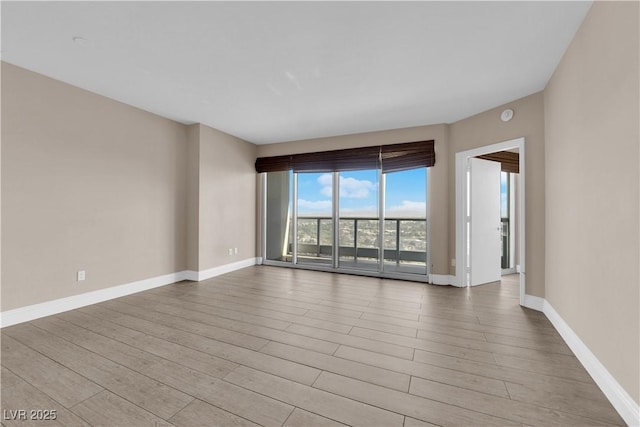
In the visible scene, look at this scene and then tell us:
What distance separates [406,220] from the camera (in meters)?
4.70

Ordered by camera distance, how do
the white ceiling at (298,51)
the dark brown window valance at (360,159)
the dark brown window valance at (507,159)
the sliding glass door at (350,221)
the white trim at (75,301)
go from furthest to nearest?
the sliding glass door at (350,221), the dark brown window valance at (507,159), the dark brown window valance at (360,159), the white trim at (75,301), the white ceiling at (298,51)

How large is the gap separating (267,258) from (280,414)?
4.25 m

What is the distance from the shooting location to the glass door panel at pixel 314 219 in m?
5.08

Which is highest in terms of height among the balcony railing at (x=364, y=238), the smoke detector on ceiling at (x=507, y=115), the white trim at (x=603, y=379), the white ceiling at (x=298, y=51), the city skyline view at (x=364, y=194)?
the white ceiling at (x=298, y=51)

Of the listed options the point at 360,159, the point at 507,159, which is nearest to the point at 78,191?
the point at 360,159

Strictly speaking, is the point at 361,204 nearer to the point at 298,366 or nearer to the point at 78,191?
the point at 298,366

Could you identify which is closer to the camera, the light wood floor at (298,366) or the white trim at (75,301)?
the light wood floor at (298,366)

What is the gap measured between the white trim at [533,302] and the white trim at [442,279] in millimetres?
993

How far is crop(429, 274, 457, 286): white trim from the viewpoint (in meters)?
3.99

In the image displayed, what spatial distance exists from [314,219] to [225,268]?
193 cm

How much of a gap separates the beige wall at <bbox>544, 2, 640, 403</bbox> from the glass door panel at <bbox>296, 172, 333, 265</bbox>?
3.38 m

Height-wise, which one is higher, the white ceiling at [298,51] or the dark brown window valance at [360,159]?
the white ceiling at [298,51]

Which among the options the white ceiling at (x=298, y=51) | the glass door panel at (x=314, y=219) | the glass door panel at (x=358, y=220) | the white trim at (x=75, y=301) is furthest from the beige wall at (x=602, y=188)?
the white trim at (x=75, y=301)

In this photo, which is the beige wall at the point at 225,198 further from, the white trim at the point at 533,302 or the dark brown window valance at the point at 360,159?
the white trim at the point at 533,302
